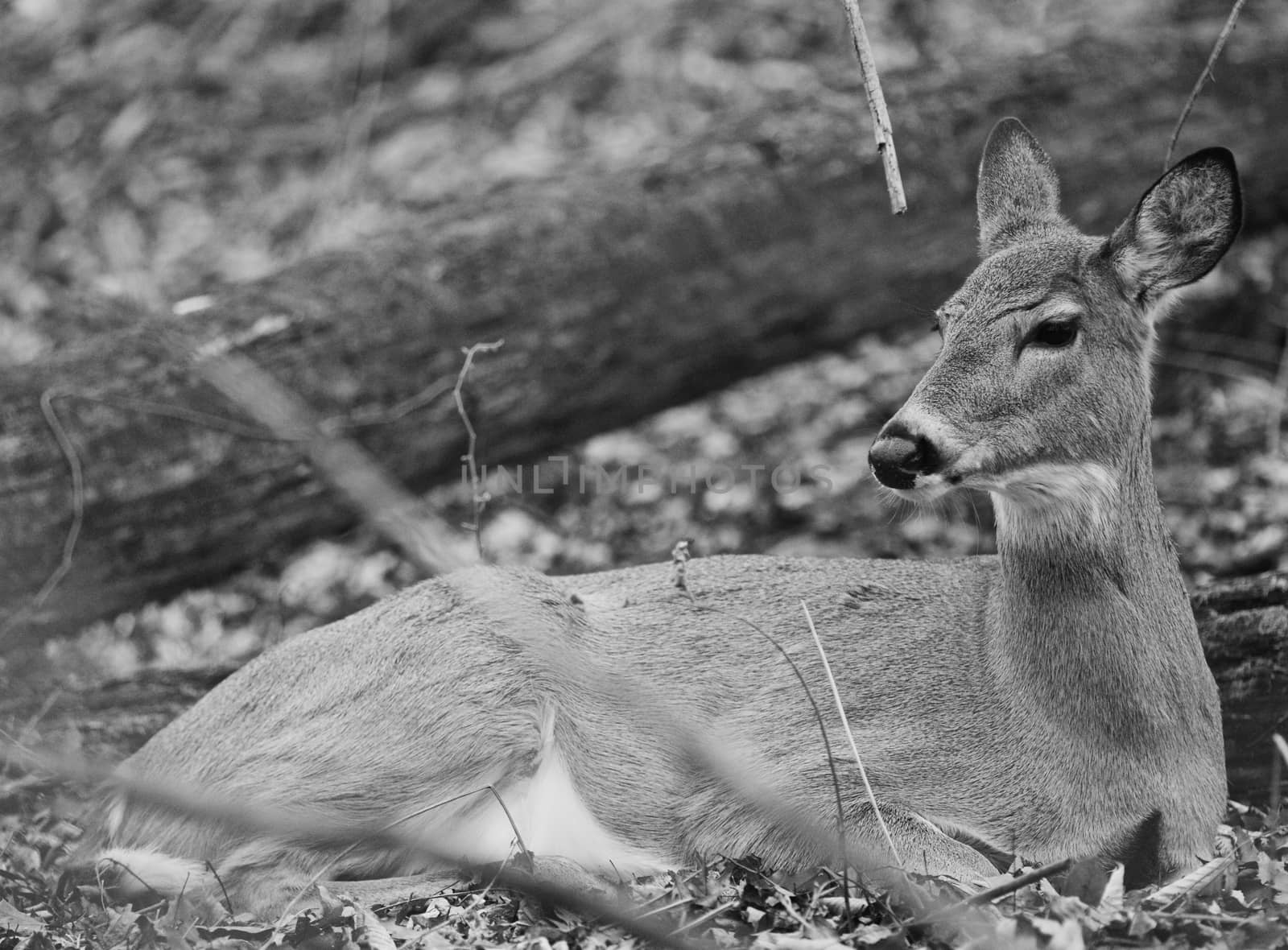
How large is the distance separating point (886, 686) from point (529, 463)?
350cm

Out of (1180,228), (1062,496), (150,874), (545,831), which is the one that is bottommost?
(150,874)

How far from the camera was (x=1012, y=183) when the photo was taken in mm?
5137

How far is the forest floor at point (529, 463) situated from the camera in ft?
13.8

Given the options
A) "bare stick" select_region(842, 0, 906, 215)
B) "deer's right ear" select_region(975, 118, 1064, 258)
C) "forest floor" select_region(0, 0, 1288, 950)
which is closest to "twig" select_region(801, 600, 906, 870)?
"forest floor" select_region(0, 0, 1288, 950)

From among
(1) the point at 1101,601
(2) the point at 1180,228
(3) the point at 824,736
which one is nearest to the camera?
(3) the point at 824,736

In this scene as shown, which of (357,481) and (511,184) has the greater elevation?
(511,184)

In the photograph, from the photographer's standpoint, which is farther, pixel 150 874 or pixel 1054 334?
pixel 150 874

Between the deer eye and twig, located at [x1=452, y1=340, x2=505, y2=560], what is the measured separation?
220 centimetres

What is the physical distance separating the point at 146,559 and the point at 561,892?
4.46 m

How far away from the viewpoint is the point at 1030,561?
15.0 ft

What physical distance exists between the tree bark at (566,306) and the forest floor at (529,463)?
1.73 feet

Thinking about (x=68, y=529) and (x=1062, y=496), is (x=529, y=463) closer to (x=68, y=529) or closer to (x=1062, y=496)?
(x=68, y=529)

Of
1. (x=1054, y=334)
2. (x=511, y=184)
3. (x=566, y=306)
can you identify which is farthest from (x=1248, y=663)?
(x=511, y=184)

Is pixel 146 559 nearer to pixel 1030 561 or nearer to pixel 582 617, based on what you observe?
pixel 582 617
